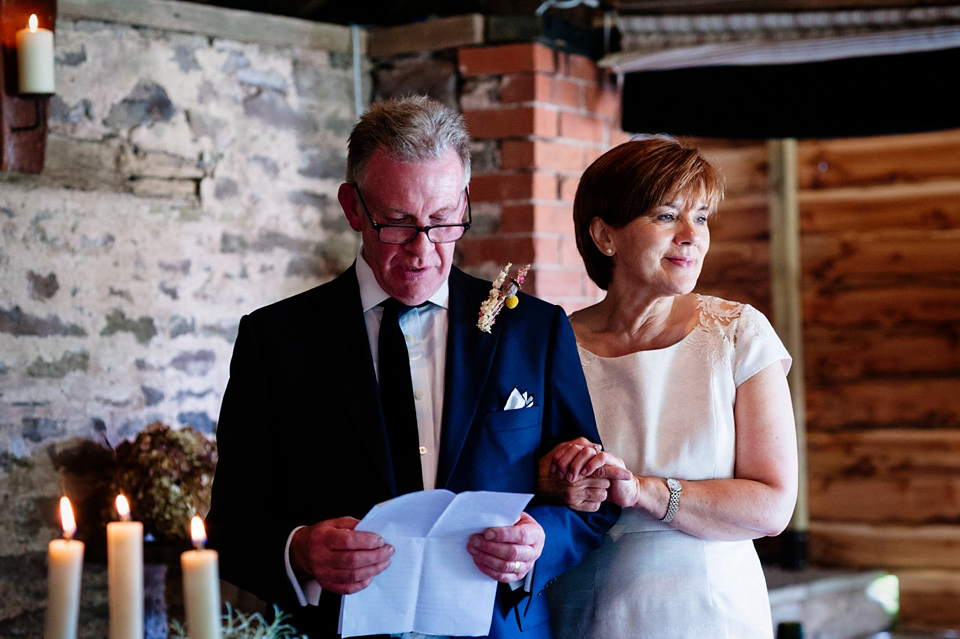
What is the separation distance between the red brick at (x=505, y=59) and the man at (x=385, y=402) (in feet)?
5.25

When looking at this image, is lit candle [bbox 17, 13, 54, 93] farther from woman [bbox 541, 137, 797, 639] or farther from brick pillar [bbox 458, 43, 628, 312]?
woman [bbox 541, 137, 797, 639]

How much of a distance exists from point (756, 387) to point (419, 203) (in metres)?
0.75

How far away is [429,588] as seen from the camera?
1539 mm

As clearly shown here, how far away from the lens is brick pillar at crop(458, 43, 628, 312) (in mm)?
3230

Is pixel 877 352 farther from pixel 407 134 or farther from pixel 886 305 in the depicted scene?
pixel 407 134

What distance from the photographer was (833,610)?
426cm

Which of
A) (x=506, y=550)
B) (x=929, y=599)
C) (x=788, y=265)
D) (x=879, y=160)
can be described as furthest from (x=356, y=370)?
(x=929, y=599)

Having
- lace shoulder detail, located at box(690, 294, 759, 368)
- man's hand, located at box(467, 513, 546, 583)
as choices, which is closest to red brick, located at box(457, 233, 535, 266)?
lace shoulder detail, located at box(690, 294, 759, 368)

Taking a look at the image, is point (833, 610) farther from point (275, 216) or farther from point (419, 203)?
point (419, 203)

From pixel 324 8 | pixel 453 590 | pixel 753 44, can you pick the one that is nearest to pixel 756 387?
pixel 453 590

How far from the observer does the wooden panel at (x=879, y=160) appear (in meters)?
4.48

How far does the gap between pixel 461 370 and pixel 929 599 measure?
12.1 ft

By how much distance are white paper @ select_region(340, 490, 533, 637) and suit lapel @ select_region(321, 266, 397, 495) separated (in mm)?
110

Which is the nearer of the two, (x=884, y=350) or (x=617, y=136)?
(x=617, y=136)
